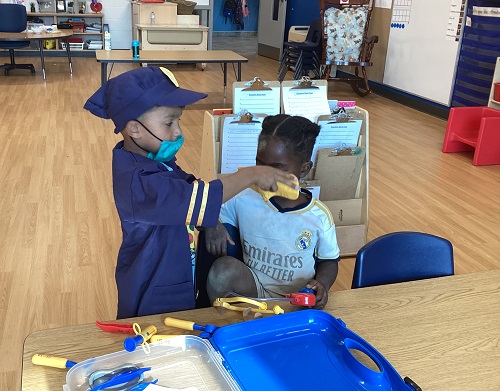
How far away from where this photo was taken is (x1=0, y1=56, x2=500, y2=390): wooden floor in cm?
235

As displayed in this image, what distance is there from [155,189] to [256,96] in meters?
1.41

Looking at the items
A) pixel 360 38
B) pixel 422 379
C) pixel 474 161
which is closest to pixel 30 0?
pixel 360 38

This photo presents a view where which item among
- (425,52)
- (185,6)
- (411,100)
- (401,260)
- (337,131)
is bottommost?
(411,100)

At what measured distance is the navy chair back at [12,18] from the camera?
22.9ft

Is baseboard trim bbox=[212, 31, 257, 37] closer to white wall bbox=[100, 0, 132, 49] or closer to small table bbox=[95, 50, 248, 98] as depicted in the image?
white wall bbox=[100, 0, 132, 49]

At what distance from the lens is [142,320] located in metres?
1.06

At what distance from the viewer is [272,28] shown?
32.5 feet

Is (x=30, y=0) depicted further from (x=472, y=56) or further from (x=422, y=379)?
(x=422, y=379)

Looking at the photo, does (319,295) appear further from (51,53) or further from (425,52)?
(51,53)

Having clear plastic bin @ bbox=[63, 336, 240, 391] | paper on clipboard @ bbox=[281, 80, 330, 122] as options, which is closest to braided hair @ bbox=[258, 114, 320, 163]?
clear plastic bin @ bbox=[63, 336, 240, 391]

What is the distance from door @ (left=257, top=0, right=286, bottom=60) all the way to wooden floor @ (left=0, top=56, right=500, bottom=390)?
147 inches

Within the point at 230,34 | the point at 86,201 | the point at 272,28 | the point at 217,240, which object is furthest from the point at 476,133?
the point at 230,34

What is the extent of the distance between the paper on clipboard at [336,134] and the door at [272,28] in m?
7.20

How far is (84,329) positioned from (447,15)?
580 cm
